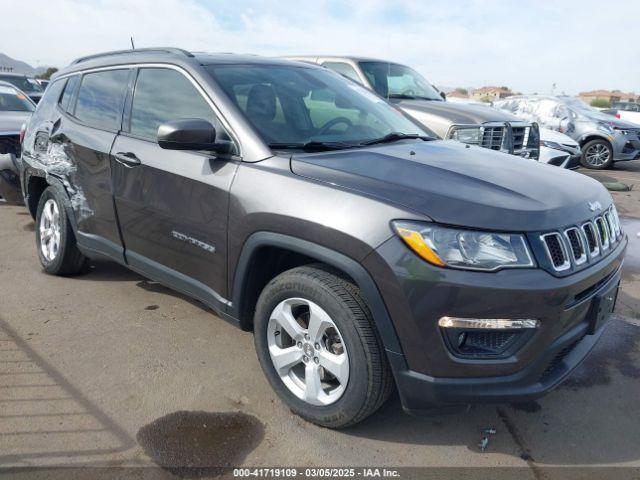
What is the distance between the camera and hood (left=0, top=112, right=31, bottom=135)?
711cm

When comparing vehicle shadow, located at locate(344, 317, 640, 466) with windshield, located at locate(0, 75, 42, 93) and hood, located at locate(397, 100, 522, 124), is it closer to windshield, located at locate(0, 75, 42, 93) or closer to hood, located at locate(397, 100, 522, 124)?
hood, located at locate(397, 100, 522, 124)

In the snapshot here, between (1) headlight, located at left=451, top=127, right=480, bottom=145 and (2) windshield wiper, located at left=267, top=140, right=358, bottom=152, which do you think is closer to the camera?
(2) windshield wiper, located at left=267, top=140, right=358, bottom=152

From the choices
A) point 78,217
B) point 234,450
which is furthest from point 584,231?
point 78,217

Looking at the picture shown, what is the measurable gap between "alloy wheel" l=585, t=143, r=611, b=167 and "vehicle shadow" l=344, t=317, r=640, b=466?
9.92 m

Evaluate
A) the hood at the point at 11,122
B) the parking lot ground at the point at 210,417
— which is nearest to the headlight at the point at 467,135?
the parking lot ground at the point at 210,417

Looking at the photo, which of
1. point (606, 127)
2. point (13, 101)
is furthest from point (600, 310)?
point (606, 127)

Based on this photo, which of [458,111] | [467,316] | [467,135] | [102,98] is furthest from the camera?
[458,111]

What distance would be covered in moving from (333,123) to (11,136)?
5.58 metres

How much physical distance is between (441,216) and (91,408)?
2.03m

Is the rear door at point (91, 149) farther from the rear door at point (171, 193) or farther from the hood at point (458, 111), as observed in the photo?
the hood at point (458, 111)

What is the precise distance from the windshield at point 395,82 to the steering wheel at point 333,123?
13.4 feet

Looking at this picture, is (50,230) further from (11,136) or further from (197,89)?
(11,136)

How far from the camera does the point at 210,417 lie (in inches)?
109

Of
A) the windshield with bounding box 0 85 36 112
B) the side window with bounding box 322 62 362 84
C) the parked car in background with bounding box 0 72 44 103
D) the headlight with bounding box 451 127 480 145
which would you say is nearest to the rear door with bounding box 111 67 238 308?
the headlight with bounding box 451 127 480 145
